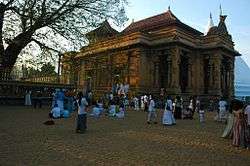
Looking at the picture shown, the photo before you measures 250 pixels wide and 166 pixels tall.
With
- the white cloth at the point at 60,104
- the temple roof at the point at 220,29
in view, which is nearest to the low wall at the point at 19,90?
the white cloth at the point at 60,104

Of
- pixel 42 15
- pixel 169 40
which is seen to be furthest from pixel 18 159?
pixel 169 40

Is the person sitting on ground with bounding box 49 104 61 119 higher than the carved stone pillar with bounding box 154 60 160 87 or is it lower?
lower

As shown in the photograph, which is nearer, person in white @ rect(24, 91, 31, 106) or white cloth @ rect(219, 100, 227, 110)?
white cloth @ rect(219, 100, 227, 110)

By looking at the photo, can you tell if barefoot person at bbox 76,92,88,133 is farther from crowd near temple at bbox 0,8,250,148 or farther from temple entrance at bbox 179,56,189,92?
temple entrance at bbox 179,56,189,92

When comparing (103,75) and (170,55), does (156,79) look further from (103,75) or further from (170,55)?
(103,75)

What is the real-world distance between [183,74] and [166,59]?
3625mm

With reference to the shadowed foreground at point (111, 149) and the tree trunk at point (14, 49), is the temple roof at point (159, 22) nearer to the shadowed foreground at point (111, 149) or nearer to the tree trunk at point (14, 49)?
the tree trunk at point (14, 49)

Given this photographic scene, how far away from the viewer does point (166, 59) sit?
37906 millimetres

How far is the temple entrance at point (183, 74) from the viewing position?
39041 millimetres

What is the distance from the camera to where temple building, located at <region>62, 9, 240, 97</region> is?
36.4 m

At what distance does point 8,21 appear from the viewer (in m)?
20.6

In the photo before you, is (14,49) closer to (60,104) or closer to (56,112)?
(60,104)

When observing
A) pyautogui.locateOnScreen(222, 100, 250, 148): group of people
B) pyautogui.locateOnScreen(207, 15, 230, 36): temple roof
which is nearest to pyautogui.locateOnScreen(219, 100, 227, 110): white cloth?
pyautogui.locateOnScreen(222, 100, 250, 148): group of people

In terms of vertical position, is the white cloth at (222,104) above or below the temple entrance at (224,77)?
below
